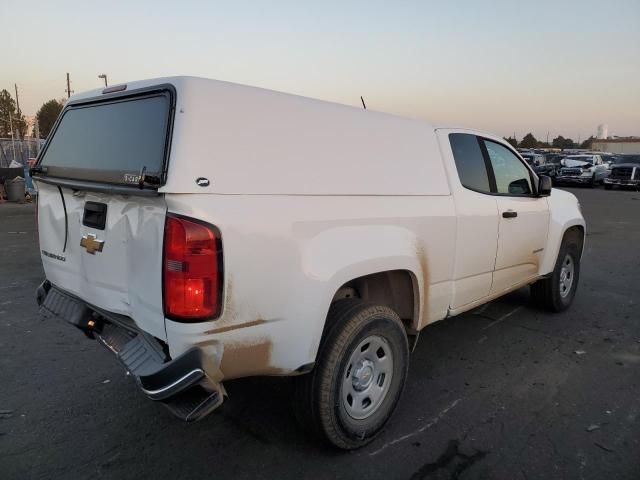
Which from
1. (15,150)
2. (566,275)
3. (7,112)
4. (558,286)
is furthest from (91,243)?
(7,112)

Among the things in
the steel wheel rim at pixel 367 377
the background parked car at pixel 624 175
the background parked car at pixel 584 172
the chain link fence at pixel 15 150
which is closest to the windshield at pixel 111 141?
the steel wheel rim at pixel 367 377

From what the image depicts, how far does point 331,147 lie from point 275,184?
0.53 m

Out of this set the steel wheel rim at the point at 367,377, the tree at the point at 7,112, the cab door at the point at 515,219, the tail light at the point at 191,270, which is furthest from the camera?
the tree at the point at 7,112

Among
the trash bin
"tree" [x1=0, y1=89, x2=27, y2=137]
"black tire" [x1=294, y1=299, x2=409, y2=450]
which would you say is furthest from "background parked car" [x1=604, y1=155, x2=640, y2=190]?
"tree" [x1=0, y1=89, x2=27, y2=137]

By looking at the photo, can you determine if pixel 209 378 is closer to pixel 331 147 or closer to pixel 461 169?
pixel 331 147

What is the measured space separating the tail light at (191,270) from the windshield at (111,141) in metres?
0.30

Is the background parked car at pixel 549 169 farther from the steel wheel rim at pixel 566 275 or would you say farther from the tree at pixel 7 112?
the tree at pixel 7 112

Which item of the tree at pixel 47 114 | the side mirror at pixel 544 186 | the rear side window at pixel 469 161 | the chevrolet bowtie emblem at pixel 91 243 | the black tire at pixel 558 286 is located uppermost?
the tree at pixel 47 114

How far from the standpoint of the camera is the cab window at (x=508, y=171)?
429 cm

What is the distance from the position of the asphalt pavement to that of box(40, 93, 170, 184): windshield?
61.0 inches

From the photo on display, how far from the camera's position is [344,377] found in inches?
110

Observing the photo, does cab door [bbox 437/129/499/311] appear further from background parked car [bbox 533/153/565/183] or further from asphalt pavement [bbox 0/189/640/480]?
background parked car [bbox 533/153/565/183]

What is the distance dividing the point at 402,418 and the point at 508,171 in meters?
2.41

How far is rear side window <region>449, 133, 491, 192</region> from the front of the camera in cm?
381
